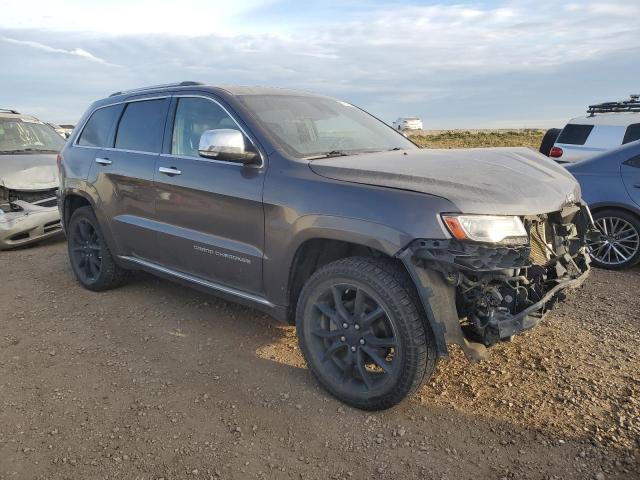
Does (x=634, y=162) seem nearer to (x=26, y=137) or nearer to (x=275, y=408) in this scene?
(x=275, y=408)

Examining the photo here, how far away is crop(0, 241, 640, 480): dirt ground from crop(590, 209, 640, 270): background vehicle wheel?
129cm

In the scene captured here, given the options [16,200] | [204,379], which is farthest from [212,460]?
[16,200]

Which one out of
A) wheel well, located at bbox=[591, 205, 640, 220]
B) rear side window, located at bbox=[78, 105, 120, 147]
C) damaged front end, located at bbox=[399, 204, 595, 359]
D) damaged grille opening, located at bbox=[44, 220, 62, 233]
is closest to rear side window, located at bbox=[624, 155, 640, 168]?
wheel well, located at bbox=[591, 205, 640, 220]

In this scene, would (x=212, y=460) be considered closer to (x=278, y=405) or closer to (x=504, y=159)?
(x=278, y=405)

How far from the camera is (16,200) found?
7.37m

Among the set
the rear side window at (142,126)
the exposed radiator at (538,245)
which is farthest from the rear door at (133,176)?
the exposed radiator at (538,245)

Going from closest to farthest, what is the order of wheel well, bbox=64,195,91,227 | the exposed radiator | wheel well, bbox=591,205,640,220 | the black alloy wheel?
the exposed radiator → the black alloy wheel → wheel well, bbox=64,195,91,227 → wheel well, bbox=591,205,640,220

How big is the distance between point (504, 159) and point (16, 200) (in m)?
6.57

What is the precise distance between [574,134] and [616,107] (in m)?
1.62

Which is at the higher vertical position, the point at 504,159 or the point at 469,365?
the point at 504,159

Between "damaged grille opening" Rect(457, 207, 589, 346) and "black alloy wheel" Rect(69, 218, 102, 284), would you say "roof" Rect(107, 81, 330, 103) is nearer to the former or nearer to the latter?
"black alloy wheel" Rect(69, 218, 102, 284)

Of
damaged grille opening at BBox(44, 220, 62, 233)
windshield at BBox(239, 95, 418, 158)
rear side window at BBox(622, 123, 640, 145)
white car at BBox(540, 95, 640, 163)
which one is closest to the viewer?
windshield at BBox(239, 95, 418, 158)

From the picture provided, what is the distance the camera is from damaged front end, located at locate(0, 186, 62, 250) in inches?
280

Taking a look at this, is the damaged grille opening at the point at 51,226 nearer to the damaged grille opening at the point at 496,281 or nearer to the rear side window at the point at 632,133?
the damaged grille opening at the point at 496,281
